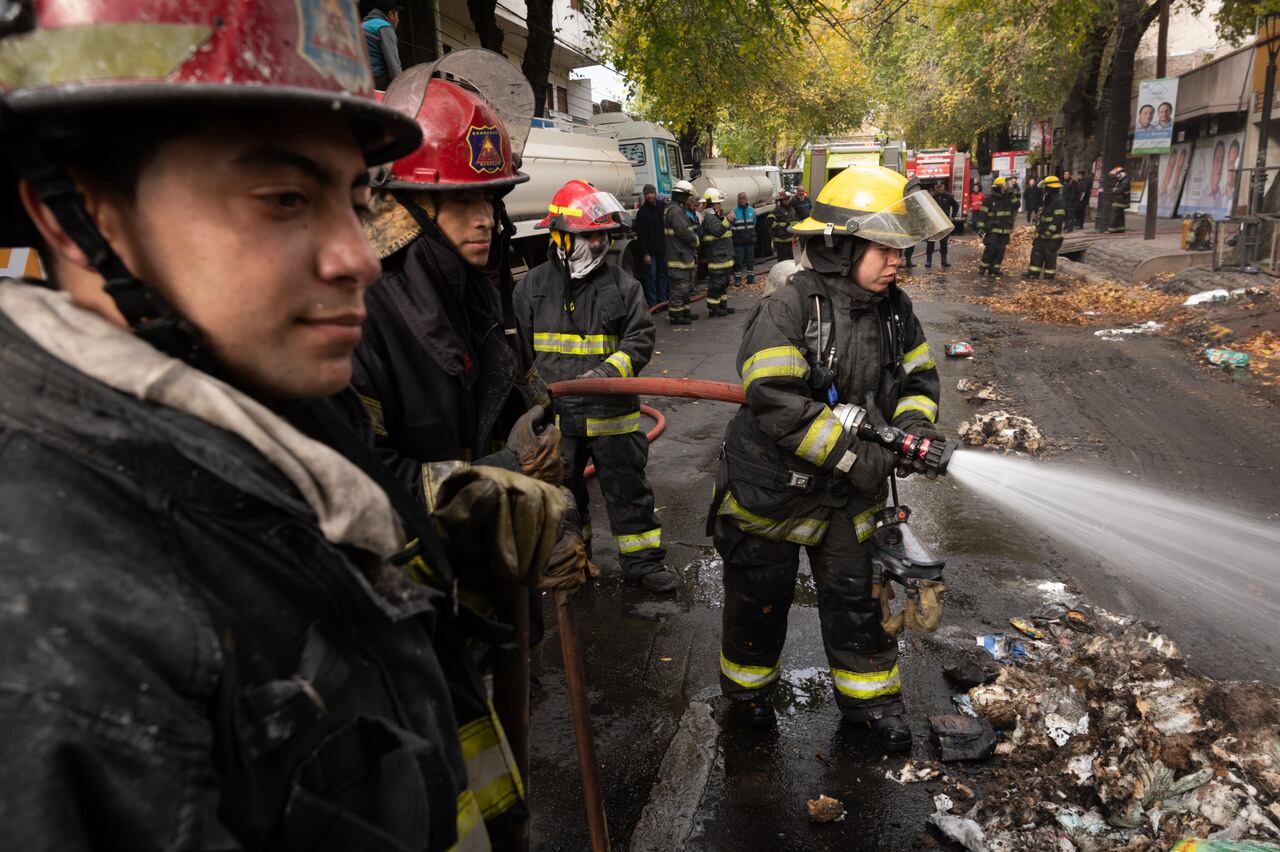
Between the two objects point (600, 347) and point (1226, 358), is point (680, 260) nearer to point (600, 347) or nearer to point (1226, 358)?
point (1226, 358)

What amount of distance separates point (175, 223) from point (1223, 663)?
440cm

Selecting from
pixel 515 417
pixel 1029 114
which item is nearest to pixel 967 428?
pixel 515 417

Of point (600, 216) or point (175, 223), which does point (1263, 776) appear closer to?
point (175, 223)

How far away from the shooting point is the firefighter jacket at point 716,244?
14070 mm

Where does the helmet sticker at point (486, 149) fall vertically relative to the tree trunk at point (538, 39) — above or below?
below

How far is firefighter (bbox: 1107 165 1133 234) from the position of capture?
20125 mm

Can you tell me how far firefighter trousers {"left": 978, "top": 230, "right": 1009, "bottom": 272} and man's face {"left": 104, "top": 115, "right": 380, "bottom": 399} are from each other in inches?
722

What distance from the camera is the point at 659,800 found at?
299cm

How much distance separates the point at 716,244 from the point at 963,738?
11.9 m

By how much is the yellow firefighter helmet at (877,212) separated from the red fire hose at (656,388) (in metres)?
0.73

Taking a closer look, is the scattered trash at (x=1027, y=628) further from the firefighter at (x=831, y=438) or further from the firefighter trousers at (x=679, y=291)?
the firefighter trousers at (x=679, y=291)

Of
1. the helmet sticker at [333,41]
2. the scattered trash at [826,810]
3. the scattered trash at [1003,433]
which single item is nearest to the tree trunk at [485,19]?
the scattered trash at [1003,433]

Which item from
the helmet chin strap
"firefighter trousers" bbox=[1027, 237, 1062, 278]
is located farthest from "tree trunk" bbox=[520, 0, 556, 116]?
"firefighter trousers" bbox=[1027, 237, 1062, 278]

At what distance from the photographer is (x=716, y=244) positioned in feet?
46.3
